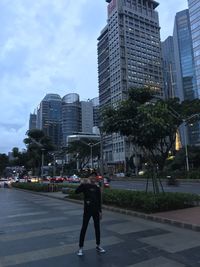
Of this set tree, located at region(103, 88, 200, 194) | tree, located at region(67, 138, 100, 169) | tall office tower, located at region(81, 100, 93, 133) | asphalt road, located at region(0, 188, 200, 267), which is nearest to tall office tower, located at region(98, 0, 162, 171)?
tall office tower, located at region(81, 100, 93, 133)

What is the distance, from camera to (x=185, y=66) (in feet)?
350

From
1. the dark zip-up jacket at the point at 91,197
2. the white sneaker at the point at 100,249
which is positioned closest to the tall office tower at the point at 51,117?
the dark zip-up jacket at the point at 91,197

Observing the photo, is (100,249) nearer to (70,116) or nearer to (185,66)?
(185,66)

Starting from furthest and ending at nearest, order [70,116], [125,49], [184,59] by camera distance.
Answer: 1. [70,116]
2. [125,49]
3. [184,59]

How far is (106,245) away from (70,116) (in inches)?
4350

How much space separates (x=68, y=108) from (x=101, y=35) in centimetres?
3332

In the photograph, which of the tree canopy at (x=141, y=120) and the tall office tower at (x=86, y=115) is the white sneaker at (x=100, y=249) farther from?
the tall office tower at (x=86, y=115)

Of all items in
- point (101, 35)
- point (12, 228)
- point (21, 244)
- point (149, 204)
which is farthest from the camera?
point (101, 35)

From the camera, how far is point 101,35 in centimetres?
12950

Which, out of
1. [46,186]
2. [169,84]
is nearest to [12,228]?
[46,186]

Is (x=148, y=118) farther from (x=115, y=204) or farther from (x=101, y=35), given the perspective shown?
(x=101, y=35)

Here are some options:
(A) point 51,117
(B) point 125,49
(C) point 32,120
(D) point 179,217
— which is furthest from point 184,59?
(D) point 179,217

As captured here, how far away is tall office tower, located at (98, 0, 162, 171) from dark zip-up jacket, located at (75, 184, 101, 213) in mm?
93128

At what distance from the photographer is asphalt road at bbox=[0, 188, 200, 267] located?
21.5 ft
